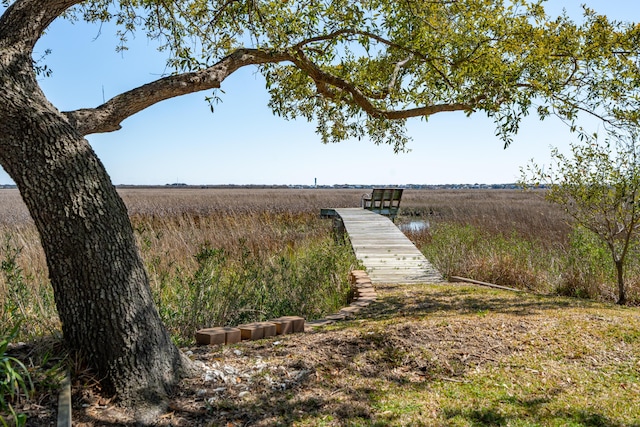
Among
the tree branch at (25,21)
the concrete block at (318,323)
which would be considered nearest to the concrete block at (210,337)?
the concrete block at (318,323)

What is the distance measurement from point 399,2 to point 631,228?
3.88m

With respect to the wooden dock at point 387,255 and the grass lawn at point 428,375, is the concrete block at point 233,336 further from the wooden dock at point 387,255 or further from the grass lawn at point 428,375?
the wooden dock at point 387,255

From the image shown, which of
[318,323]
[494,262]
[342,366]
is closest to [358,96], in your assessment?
[318,323]

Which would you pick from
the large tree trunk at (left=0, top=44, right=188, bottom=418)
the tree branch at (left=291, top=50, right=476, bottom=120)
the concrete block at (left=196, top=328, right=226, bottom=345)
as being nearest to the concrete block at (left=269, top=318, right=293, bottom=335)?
the concrete block at (left=196, top=328, right=226, bottom=345)

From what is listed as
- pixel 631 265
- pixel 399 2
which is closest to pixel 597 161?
pixel 631 265

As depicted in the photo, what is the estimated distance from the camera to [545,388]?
3354mm

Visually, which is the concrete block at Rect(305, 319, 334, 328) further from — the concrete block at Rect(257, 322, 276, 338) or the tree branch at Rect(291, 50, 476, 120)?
the tree branch at Rect(291, 50, 476, 120)

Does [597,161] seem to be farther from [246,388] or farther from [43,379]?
[43,379]

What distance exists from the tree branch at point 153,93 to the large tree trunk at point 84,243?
56cm

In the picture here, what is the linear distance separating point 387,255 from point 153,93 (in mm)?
5702

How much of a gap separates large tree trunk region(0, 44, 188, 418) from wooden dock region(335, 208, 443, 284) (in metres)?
4.48

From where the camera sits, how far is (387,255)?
29.3ft

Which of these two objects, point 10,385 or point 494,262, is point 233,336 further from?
point 494,262

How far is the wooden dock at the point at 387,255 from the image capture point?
7.50 meters
